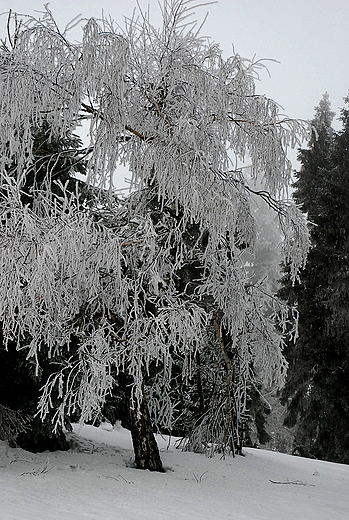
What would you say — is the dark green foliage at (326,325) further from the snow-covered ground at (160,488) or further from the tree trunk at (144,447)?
the tree trunk at (144,447)

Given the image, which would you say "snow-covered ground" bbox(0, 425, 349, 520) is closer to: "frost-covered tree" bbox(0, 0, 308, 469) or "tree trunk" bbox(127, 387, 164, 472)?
"tree trunk" bbox(127, 387, 164, 472)

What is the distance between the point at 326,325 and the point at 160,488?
25.1ft

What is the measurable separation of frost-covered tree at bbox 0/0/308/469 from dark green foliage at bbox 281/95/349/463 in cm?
621

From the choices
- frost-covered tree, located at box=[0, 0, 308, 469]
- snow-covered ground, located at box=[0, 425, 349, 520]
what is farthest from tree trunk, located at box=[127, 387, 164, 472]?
snow-covered ground, located at box=[0, 425, 349, 520]

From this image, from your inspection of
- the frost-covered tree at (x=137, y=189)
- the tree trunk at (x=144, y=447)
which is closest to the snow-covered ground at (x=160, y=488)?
the tree trunk at (x=144, y=447)

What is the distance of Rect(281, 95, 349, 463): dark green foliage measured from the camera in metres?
11.5

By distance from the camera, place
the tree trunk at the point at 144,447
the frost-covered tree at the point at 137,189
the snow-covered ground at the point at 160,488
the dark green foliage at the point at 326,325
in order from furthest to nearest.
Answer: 1. the dark green foliage at the point at 326,325
2. the tree trunk at the point at 144,447
3. the frost-covered tree at the point at 137,189
4. the snow-covered ground at the point at 160,488

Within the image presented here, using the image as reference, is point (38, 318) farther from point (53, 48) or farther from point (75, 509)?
point (53, 48)

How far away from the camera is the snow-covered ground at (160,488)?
4.07 metres

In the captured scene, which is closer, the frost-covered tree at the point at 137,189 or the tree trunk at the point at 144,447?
the frost-covered tree at the point at 137,189

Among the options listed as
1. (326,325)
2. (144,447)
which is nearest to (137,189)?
(144,447)

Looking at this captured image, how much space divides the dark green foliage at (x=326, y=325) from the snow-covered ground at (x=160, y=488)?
14.6 feet

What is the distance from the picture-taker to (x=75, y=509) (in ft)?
13.1

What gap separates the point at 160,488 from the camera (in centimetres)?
492
